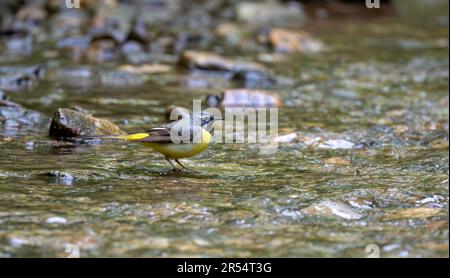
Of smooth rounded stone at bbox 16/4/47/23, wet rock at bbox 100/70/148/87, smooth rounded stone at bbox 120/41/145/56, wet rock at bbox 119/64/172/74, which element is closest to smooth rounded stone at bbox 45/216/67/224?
wet rock at bbox 100/70/148/87

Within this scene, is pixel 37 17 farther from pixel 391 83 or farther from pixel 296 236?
pixel 296 236

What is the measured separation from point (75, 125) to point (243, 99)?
2.94 meters

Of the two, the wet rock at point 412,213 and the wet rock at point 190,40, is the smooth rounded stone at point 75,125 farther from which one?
the wet rock at point 190,40

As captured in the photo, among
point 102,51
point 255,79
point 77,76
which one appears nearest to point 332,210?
point 255,79

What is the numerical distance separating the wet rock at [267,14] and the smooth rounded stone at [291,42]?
8.71 ft

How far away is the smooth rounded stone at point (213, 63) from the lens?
37.5 ft

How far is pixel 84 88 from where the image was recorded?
9.98 metres

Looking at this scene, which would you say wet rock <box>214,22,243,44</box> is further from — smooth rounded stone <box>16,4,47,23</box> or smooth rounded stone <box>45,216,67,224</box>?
smooth rounded stone <box>45,216,67,224</box>

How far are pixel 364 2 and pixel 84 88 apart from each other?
43.5ft

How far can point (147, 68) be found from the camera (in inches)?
453

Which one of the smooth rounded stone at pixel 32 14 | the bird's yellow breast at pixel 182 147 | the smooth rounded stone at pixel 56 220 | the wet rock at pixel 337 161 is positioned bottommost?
the smooth rounded stone at pixel 56 220

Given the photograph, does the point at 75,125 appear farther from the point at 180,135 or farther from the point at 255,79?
the point at 255,79

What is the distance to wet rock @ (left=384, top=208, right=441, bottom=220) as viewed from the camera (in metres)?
4.57

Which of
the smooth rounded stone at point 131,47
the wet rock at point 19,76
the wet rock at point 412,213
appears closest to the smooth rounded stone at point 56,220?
the wet rock at point 412,213
